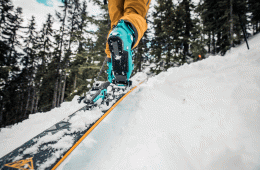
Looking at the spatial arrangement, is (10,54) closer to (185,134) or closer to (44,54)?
(44,54)

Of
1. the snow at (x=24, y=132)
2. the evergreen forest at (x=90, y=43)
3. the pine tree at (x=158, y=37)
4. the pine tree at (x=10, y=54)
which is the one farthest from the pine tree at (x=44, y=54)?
the snow at (x=24, y=132)

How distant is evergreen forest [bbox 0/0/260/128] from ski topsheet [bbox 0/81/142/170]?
5.26 m

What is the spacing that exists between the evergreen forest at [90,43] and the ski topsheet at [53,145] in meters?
5.26

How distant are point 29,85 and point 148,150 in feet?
69.9

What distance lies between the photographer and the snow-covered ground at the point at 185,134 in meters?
0.87

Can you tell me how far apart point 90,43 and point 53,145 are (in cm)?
801

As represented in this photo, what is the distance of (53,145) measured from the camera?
1097mm

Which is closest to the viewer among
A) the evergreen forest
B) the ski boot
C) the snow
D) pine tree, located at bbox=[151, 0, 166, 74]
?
the ski boot

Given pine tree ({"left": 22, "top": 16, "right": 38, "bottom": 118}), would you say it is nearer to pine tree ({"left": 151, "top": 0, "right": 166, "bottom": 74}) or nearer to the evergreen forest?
the evergreen forest

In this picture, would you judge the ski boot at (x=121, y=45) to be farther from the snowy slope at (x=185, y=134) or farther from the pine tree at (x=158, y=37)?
the pine tree at (x=158, y=37)

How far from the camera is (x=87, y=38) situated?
7926 millimetres

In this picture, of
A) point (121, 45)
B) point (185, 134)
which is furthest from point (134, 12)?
point (185, 134)

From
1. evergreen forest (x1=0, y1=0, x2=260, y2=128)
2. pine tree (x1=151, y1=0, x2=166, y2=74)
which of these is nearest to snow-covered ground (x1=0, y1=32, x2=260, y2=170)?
evergreen forest (x1=0, y1=0, x2=260, y2=128)

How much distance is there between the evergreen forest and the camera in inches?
332
